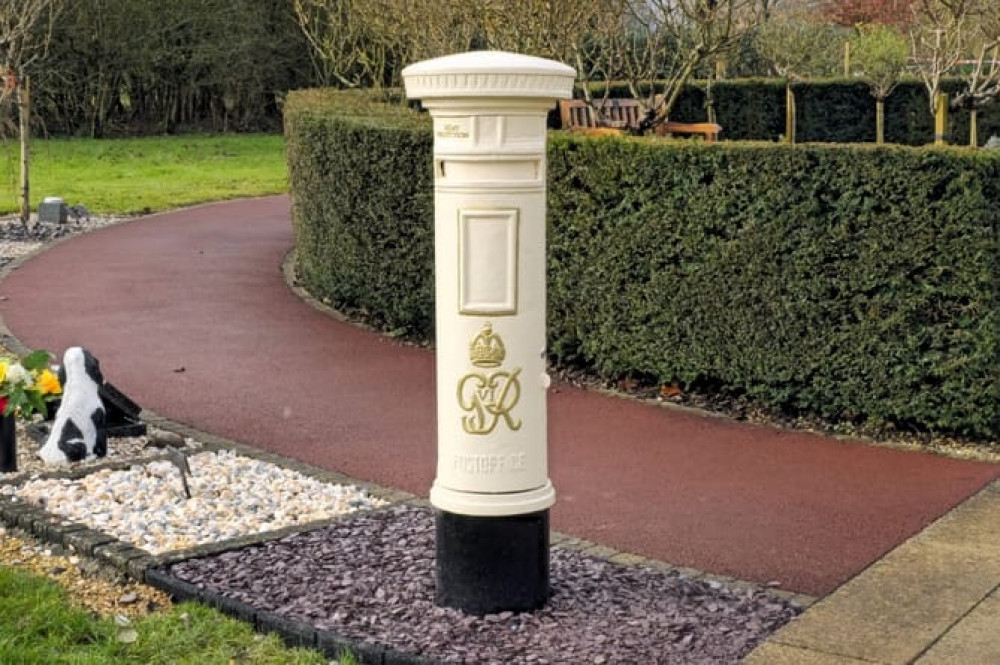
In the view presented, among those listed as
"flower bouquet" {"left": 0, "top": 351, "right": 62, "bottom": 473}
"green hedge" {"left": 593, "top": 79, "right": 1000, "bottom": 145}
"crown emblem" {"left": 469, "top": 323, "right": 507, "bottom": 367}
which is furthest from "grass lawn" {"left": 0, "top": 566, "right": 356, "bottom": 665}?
"green hedge" {"left": 593, "top": 79, "right": 1000, "bottom": 145}

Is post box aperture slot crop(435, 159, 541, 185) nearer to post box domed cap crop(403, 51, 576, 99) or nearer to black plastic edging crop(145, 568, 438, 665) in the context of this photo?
post box domed cap crop(403, 51, 576, 99)

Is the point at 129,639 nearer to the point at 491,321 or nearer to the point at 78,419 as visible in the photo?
the point at 491,321

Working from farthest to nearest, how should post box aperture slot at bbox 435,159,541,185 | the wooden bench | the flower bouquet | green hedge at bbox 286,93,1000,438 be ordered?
the wooden bench, green hedge at bbox 286,93,1000,438, the flower bouquet, post box aperture slot at bbox 435,159,541,185

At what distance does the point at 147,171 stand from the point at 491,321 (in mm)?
21789

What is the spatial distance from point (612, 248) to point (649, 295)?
406mm

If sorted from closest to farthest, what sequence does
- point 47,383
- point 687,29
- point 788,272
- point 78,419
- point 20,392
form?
point 20,392 → point 78,419 → point 47,383 → point 788,272 → point 687,29

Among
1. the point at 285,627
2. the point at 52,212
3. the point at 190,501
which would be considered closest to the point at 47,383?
the point at 190,501

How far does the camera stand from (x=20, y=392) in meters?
7.00

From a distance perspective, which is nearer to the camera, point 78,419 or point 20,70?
point 78,419

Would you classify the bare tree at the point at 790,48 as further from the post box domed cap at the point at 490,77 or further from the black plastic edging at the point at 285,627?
the black plastic edging at the point at 285,627

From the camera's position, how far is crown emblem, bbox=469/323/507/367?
195 inches

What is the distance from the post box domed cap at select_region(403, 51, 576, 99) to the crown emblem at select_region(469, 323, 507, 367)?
0.80m

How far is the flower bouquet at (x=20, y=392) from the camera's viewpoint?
6.94 metres

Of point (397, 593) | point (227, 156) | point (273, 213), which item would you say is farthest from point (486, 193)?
point (227, 156)
